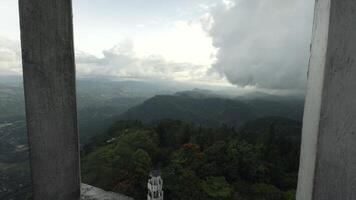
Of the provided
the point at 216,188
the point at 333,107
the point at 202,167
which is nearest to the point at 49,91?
the point at 333,107

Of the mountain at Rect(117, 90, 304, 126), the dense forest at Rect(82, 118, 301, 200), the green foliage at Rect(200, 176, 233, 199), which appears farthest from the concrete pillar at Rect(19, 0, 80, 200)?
the mountain at Rect(117, 90, 304, 126)

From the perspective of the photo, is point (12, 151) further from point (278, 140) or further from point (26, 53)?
point (26, 53)

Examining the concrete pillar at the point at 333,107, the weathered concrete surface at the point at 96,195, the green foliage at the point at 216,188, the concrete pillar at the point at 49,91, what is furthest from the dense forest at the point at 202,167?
the concrete pillar at the point at 333,107

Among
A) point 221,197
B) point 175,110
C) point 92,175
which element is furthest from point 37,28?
point 175,110

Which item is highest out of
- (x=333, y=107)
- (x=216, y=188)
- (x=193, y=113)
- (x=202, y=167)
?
(x=333, y=107)

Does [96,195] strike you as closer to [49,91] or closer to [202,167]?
[49,91]

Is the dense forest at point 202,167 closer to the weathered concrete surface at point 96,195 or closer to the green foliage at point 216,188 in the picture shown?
the green foliage at point 216,188
